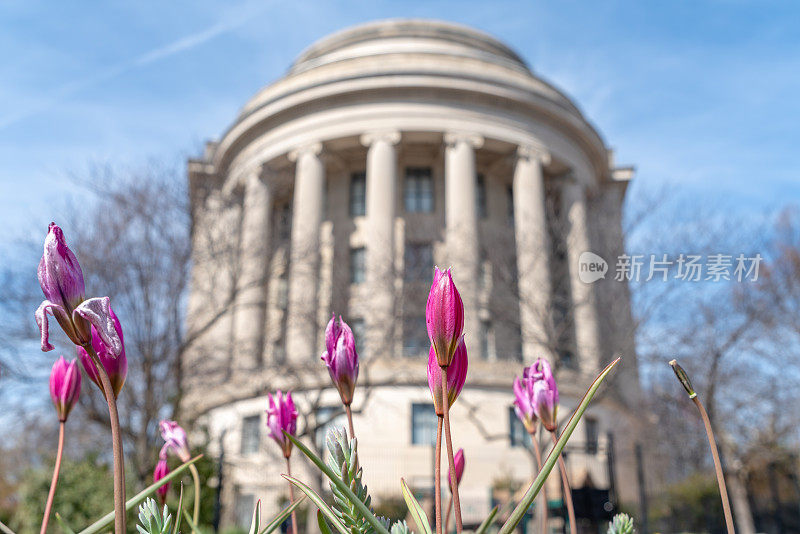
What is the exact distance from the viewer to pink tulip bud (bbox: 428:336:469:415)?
1944 millimetres

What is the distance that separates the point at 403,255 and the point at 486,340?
7974mm

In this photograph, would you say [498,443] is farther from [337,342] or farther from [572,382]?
[337,342]

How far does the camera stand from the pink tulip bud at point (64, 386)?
2795 millimetres

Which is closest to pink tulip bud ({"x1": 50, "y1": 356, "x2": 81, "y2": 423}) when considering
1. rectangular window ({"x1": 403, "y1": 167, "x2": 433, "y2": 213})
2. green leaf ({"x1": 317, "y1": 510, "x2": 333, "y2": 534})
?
green leaf ({"x1": 317, "y1": 510, "x2": 333, "y2": 534})

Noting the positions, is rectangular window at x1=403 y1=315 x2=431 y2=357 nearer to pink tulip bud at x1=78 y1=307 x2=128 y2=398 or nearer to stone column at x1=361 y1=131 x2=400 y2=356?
stone column at x1=361 y1=131 x2=400 y2=356

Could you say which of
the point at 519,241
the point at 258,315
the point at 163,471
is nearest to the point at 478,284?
the point at 519,241

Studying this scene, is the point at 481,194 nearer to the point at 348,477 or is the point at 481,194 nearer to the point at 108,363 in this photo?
the point at 108,363

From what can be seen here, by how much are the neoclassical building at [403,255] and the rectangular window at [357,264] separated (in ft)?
0.46

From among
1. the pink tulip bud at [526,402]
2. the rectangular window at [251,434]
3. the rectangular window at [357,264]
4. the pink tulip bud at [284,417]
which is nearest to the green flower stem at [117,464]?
the pink tulip bud at [284,417]

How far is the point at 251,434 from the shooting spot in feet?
97.6

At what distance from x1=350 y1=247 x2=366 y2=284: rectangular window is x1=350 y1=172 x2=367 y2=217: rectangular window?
2.30m

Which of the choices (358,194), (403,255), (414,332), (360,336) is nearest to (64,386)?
(414,332)

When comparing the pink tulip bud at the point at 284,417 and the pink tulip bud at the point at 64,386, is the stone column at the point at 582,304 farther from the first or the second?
the pink tulip bud at the point at 64,386

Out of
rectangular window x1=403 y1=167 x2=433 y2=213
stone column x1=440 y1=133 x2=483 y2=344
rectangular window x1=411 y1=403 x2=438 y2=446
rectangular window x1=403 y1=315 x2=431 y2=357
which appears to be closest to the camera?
rectangular window x1=403 y1=315 x2=431 y2=357
